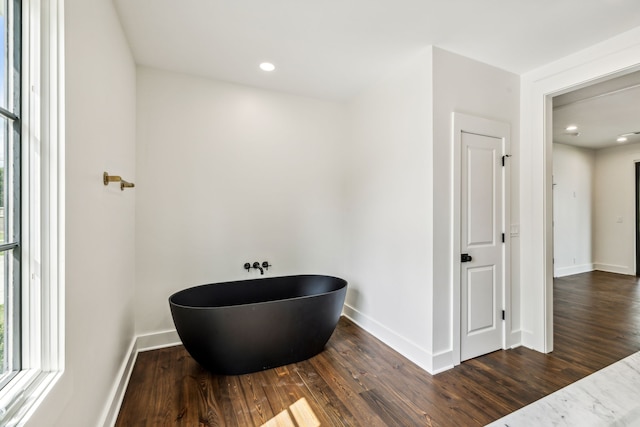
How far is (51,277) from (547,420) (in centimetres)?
154

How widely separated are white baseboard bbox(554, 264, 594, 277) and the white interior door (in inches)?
159

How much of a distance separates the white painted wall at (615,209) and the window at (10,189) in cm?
840

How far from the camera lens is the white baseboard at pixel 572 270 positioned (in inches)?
215

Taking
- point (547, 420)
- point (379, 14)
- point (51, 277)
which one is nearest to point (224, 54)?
point (379, 14)

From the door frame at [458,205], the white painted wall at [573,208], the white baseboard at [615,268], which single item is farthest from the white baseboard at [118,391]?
the white baseboard at [615,268]

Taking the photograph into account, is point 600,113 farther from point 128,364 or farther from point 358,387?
point 128,364

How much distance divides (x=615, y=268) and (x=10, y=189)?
28.2ft

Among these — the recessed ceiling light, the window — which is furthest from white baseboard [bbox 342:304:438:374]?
the recessed ceiling light

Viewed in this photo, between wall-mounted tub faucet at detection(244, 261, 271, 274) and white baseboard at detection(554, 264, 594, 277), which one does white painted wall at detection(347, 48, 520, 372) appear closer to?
wall-mounted tub faucet at detection(244, 261, 271, 274)

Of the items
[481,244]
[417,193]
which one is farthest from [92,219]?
[481,244]

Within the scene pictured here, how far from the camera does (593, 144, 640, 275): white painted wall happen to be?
554 centimetres

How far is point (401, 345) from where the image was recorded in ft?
8.38

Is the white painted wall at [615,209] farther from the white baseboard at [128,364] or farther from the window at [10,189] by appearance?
the window at [10,189]

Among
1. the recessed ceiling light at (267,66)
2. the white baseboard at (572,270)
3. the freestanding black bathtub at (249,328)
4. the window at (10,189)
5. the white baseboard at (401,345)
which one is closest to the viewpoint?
the window at (10,189)
